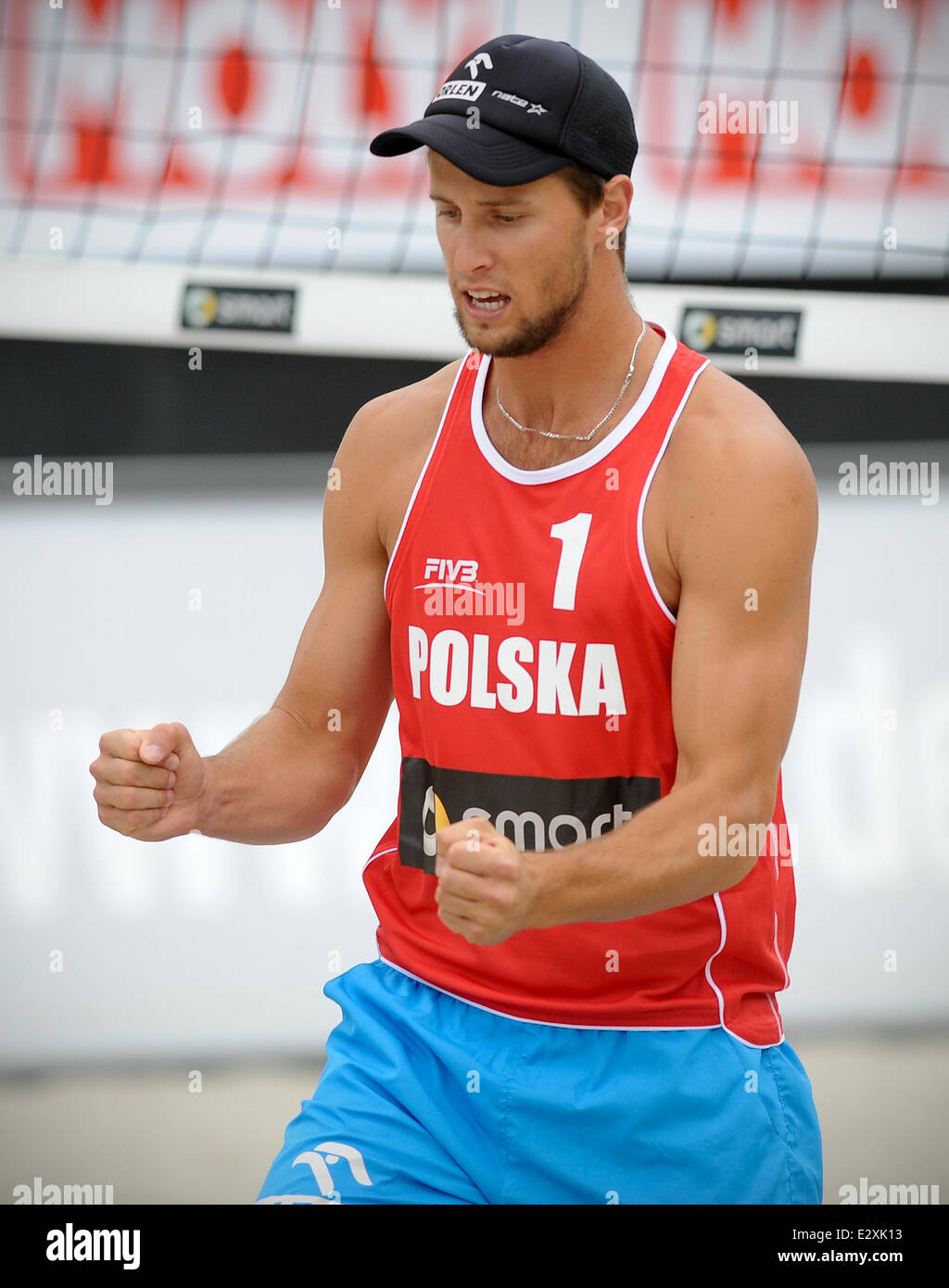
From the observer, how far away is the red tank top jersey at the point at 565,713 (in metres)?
1.48

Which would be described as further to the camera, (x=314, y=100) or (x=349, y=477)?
(x=314, y=100)

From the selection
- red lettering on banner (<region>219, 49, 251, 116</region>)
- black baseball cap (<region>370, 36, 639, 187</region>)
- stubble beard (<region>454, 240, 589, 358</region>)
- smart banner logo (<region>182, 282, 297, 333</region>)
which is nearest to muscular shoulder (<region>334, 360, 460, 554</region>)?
stubble beard (<region>454, 240, 589, 358</region>)

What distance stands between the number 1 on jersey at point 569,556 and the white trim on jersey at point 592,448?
0.18ft

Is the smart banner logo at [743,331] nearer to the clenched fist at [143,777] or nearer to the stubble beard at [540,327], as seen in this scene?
the stubble beard at [540,327]

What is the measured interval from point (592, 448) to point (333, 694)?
382mm

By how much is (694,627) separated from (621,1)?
214 cm

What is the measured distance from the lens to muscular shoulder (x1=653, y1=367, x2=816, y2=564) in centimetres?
145

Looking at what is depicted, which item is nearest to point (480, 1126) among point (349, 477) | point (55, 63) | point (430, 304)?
point (349, 477)

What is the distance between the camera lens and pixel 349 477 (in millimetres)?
1668

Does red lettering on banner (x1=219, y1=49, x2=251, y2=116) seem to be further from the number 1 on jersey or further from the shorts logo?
the number 1 on jersey

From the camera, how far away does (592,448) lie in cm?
153

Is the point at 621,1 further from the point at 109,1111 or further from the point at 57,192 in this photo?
the point at 109,1111
